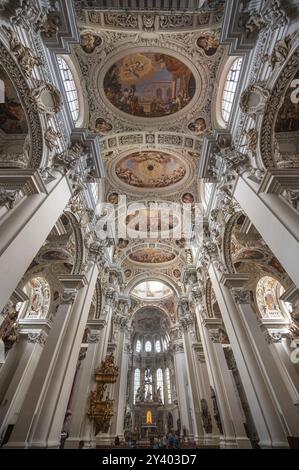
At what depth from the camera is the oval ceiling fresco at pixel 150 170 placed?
1463cm

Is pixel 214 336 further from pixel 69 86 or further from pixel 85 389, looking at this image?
pixel 69 86

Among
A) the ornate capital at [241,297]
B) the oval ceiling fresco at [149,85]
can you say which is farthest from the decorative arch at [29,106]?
the ornate capital at [241,297]

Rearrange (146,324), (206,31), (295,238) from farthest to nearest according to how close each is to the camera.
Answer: (146,324) → (206,31) → (295,238)

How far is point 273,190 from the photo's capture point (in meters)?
6.79

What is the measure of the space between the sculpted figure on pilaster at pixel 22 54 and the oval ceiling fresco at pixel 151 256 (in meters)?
16.9

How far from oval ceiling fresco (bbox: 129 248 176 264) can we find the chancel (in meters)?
4.26

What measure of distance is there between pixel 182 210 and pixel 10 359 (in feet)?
45.1

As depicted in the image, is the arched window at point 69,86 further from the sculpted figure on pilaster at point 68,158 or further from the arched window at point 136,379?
the arched window at point 136,379

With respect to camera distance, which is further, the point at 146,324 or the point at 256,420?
the point at 146,324

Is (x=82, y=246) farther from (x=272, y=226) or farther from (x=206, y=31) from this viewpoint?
(x=206, y=31)

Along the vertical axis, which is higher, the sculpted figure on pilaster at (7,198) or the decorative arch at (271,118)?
the decorative arch at (271,118)

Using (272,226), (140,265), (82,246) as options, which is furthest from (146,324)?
(272,226)

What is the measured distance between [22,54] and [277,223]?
8135mm

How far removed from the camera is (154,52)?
9891 mm
